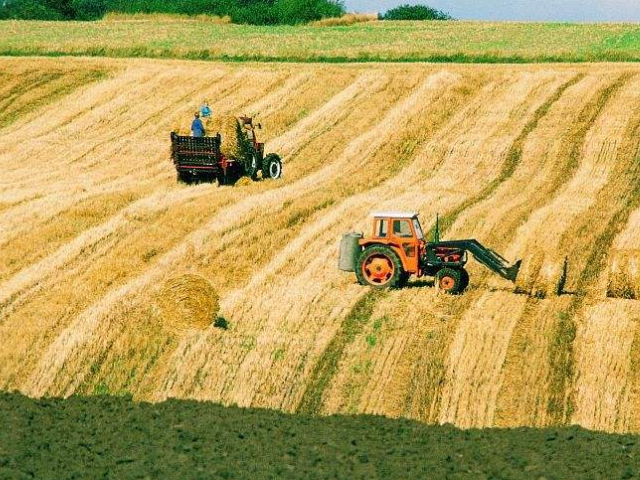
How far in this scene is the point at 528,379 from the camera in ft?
51.0

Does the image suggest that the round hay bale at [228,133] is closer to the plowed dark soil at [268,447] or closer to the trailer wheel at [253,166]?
the trailer wheel at [253,166]

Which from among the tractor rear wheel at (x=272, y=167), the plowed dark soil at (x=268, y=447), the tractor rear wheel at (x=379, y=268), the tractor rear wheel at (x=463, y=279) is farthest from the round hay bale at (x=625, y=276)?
the tractor rear wheel at (x=272, y=167)

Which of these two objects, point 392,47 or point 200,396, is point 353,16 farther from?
point 200,396

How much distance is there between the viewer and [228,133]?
26.9m

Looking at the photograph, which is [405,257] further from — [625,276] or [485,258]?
[625,276]

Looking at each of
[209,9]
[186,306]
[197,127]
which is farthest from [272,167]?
[209,9]

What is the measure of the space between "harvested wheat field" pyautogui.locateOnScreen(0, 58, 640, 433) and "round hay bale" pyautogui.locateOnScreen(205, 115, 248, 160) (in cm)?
65

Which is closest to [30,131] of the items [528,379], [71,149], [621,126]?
[71,149]

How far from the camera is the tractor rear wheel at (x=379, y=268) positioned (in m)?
18.8

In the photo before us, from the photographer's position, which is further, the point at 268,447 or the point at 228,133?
the point at 228,133

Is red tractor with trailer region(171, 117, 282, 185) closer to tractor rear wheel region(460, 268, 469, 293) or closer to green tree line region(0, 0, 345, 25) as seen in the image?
tractor rear wheel region(460, 268, 469, 293)

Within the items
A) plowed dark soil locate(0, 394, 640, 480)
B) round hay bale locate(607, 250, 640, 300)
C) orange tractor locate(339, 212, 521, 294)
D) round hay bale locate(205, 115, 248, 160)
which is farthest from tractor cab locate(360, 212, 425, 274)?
round hay bale locate(205, 115, 248, 160)

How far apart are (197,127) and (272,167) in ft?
8.78

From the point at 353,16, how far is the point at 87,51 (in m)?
19.4
